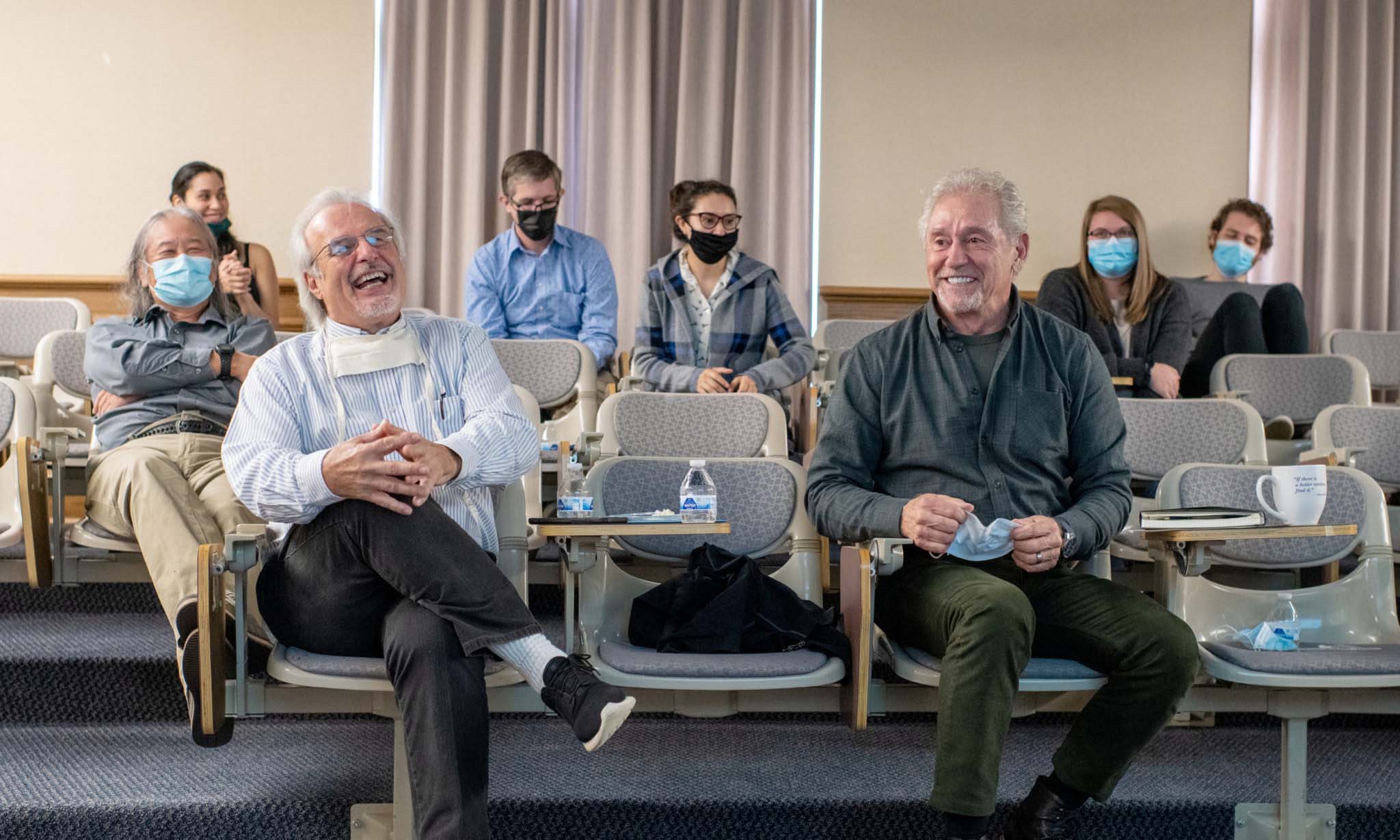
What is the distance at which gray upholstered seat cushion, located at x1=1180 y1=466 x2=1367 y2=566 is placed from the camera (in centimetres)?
278

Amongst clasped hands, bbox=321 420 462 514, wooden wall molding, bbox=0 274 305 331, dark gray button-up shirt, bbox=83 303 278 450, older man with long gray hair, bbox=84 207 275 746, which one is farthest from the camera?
wooden wall molding, bbox=0 274 305 331

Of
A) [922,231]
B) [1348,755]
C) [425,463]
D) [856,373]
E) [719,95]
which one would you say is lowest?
[1348,755]

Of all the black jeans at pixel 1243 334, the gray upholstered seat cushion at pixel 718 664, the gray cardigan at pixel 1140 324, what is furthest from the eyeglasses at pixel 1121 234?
the gray upholstered seat cushion at pixel 718 664

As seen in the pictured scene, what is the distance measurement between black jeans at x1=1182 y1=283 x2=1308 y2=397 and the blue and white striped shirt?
277 cm

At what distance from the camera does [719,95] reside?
5773 mm

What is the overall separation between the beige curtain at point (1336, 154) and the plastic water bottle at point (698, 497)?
432 cm

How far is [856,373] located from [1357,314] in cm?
428

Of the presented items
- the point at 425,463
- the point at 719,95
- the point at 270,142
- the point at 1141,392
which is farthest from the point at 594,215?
the point at 425,463

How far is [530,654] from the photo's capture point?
219 cm

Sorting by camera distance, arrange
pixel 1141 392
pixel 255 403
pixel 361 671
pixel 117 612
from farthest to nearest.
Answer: pixel 1141 392 < pixel 117 612 < pixel 255 403 < pixel 361 671

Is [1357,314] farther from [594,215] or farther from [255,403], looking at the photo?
[255,403]

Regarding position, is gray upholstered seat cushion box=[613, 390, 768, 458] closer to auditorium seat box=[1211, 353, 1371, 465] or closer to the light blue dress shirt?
the light blue dress shirt

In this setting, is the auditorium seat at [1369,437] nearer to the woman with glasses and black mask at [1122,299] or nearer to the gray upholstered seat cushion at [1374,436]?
the gray upholstered seat cushion at [1374,436]

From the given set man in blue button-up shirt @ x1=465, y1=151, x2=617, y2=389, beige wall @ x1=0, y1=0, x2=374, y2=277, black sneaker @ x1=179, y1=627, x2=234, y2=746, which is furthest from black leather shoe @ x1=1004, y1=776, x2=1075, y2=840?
beige wall @ x1=0, y1=0, x2=374, y2=277
